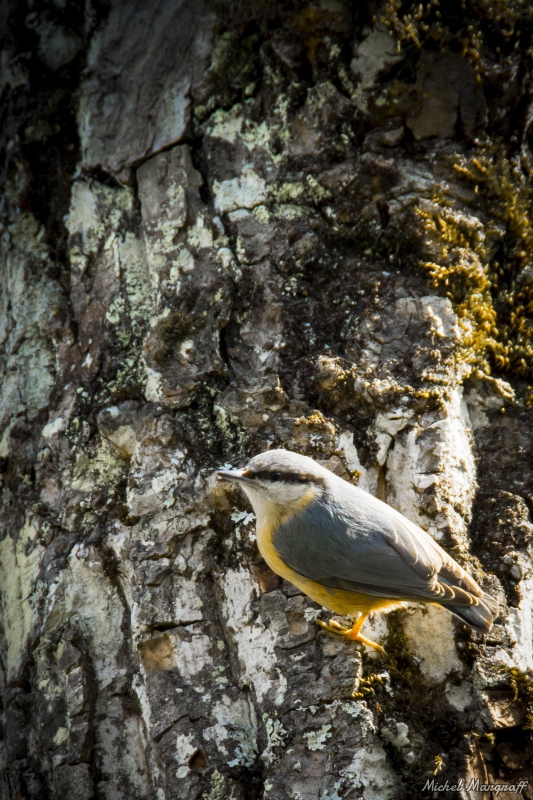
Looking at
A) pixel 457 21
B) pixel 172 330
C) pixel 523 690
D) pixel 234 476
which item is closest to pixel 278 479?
pixel 234 476

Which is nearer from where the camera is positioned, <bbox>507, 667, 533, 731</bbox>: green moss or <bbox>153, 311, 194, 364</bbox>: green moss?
<bbox>507, 667, 533, 731</bbox>: green moss

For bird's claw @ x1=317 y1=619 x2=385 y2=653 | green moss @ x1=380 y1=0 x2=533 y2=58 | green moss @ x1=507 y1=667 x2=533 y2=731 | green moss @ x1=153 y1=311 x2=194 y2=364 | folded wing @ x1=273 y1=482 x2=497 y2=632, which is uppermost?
green moss @ x1=380 y1=0 x2=533 y2=58

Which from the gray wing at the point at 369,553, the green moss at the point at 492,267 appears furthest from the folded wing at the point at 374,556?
the green moss at the point at 492,267

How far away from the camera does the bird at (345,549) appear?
6.76ft

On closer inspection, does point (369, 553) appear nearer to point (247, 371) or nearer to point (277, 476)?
point (277, 476)

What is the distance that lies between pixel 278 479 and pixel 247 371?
0.45 m

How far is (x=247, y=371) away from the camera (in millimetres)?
2383

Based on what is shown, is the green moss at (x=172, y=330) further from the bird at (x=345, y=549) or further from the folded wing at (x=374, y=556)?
the folded wing at (x=374, y=556)

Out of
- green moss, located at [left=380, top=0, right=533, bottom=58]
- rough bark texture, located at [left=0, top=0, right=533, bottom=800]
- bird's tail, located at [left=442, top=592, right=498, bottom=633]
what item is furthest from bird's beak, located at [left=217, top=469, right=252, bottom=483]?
green moss, located at [left=380, top=0, right=533, bottom=58]

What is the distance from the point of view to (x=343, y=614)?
2.16 meters

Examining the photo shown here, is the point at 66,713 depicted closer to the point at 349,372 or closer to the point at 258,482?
the point at 258,482

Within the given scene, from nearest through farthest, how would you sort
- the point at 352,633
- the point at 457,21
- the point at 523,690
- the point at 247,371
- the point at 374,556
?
1. the point at 523,690
2. the point at 352,633
3. the point at 374,556
4. the point at 247,371
5. the point at 457,21

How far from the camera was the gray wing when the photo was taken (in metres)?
2.06

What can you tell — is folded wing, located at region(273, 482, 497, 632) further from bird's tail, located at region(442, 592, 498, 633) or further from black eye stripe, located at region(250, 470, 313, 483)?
black eye stripe, located at region(250, 470, 313, 483)
